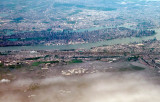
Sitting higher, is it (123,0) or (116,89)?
(123,0)

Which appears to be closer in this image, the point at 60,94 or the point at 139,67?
the point at 60,94

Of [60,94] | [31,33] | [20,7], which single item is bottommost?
[60,94]

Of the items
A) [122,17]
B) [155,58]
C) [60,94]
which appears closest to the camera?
[60,94]

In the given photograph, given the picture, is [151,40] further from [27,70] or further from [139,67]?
[27,70]

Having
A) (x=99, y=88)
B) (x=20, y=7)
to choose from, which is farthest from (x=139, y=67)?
(x=20, y=7)

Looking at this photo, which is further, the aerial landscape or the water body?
the water body

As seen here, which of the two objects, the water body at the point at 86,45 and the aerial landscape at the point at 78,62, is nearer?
the aerial landscape at the point at 78,62

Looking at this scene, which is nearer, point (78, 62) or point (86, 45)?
point (78, 62)

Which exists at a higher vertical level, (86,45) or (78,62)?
(86,45)
